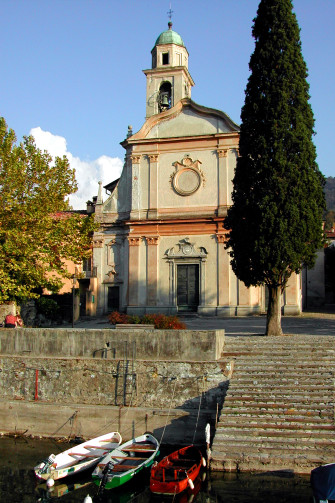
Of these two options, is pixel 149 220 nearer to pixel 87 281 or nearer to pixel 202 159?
pixel 202 159

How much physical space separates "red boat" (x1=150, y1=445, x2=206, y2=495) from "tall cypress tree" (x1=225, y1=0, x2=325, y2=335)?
271 inches

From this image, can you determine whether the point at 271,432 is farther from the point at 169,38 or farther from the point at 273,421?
the point at 169,38

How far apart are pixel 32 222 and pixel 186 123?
15.6 meters

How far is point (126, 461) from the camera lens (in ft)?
46.7

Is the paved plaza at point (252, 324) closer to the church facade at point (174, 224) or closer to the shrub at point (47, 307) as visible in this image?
the shrub at point (47, 307)

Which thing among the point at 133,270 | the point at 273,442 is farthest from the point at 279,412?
the point at 133,270

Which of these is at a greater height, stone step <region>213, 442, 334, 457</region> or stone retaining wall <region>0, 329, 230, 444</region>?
stone retaining wall <region>0, 329, 230, 444</region>

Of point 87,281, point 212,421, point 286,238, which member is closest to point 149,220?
point 87,281

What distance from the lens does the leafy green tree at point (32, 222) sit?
21984 mm

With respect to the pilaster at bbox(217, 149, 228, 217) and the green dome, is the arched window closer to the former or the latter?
the green dome

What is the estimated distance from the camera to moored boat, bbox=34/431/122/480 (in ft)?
43.7

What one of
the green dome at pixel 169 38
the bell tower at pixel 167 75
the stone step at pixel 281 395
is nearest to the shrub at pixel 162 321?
the stone step at pixel 281 395

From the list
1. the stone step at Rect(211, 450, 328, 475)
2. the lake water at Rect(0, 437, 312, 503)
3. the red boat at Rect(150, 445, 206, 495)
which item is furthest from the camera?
the stone step at Rect(211, 450, 328, 475)

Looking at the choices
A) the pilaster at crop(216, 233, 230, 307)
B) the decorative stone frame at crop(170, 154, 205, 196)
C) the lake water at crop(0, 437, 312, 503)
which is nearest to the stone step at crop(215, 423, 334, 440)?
the lake water at crop(0, 437, 312, 503)
